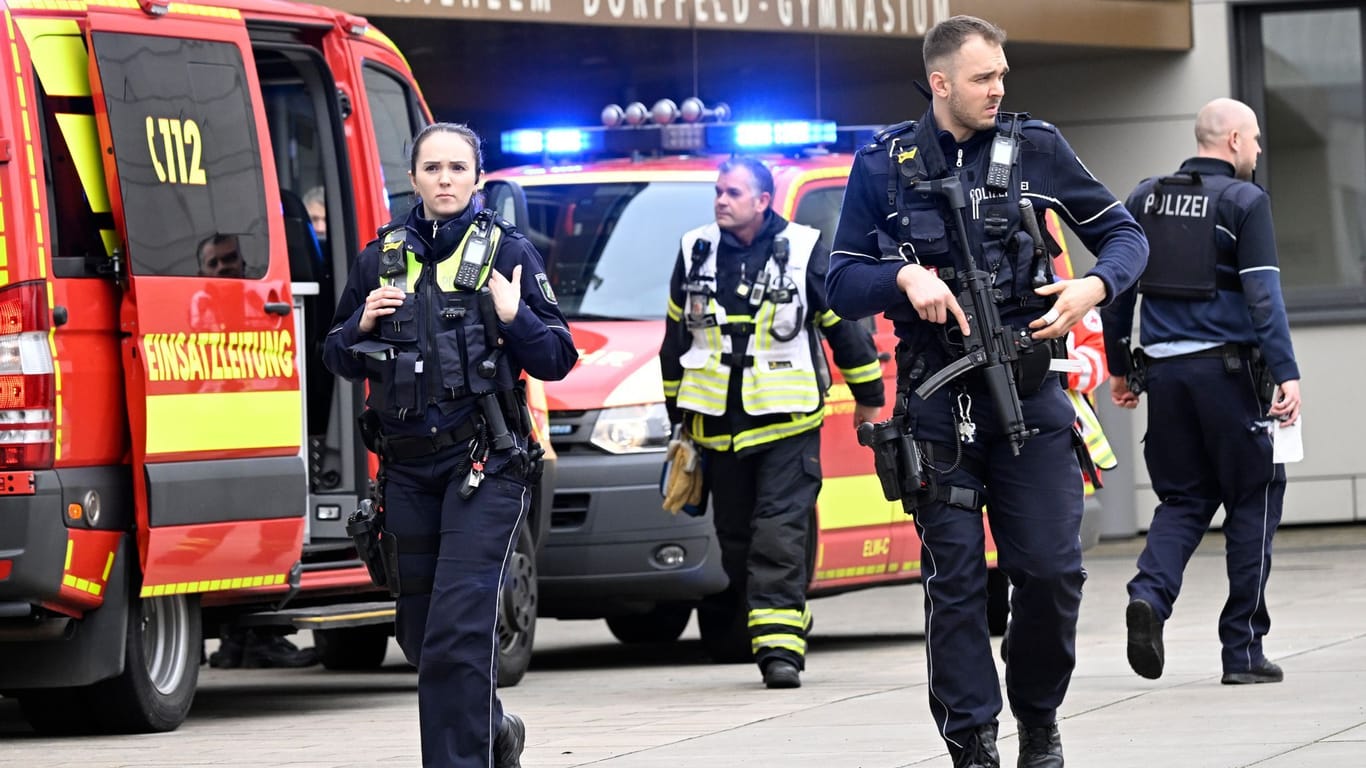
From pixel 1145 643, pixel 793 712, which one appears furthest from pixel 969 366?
pixel 1145 643

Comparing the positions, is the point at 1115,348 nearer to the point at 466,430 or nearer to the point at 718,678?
the point at 718,678

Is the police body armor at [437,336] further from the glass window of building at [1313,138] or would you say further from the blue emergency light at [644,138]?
the glass window of building at [1313,138]

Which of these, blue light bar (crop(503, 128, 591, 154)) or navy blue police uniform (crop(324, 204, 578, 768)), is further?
blue light bar (crop(503, 128, 591, 154))

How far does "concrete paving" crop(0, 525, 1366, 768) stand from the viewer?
22.2 ft

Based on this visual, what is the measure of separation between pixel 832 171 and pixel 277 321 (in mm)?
3141

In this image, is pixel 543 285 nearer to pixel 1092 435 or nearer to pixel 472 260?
pixel 472 260

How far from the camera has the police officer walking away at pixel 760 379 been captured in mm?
8961

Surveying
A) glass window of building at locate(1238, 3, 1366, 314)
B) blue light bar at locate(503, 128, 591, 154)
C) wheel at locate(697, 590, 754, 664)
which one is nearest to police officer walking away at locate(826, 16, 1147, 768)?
wheel at locate(697, 590, 754, 664)

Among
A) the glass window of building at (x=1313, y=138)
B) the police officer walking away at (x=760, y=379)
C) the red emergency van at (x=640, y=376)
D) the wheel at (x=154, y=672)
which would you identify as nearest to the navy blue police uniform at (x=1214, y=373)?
the police officer walking away at (x=760, y=379)

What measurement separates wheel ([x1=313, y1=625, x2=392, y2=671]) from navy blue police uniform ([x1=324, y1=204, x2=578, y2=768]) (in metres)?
4.77

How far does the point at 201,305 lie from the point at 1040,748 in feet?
10.5

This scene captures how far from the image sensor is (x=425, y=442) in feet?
19.6

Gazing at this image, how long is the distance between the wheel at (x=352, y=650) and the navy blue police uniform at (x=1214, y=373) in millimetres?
3699

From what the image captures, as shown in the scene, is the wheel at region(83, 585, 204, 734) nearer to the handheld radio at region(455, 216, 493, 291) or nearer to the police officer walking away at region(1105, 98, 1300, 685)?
the handheld radio at region(455, 216, 493, 291)
